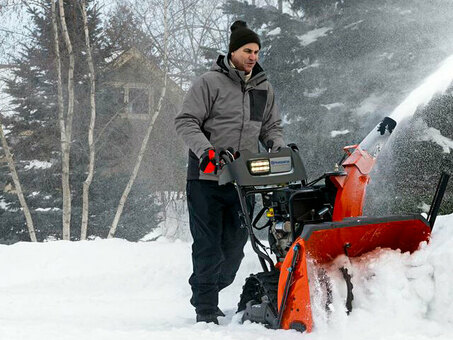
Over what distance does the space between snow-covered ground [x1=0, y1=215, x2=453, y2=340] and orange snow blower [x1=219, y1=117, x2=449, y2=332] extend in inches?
3.6

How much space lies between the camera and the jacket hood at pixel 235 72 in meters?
3.60

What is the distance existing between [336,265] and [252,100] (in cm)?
127

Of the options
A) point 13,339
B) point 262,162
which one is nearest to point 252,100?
point 262,162

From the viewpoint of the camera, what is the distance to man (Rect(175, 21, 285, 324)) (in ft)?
11.7

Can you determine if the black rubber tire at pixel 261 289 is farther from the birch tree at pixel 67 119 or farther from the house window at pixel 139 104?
the house window at pixel 139 104

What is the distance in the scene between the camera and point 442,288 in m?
2.65

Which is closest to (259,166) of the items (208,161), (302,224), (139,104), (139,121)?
(208,161)

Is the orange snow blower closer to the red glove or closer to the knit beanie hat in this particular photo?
the red glove

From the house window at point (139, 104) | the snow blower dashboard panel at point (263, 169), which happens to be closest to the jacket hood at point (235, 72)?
the snow blower dashboard panel at point (263, 169)

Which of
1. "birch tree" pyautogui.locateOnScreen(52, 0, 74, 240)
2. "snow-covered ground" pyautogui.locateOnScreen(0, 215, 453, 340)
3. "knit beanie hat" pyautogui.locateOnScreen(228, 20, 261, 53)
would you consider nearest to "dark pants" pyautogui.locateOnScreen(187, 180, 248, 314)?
"snow-covered ground" pyautogui.locateOnScreen(0, 215, 453, 340)

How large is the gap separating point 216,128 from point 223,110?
12 centimetres

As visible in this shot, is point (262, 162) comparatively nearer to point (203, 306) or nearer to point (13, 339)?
point (203, 306)

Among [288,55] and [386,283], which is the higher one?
[288,55]

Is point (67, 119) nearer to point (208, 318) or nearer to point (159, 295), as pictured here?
point (159, 295)
